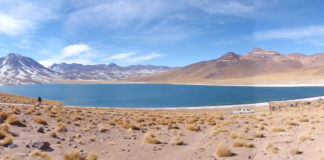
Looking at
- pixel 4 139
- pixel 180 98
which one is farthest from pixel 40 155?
pixel 180 98

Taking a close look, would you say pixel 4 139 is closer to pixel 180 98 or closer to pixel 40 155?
pixel 40 155

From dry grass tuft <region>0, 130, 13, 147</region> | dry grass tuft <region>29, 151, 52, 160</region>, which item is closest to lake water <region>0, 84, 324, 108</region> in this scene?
dry grass tuft <region>0, 130, 13, 147</region>

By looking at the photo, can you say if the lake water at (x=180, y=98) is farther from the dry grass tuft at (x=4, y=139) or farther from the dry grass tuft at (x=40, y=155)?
the dry grass tuft at (x=40, y=155)

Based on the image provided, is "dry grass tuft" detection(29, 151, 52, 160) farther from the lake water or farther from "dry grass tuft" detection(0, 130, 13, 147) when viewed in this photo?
the lake water

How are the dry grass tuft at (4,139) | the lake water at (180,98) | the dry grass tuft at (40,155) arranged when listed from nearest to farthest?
the dry grass tuft at (40,155) → the dry grass tuft at (4,139) → the lake water at (180,98)

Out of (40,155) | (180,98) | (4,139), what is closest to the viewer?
(40,155)

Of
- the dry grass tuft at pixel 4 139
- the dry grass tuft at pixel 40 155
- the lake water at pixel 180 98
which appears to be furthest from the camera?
the lake water at pixel 180 98

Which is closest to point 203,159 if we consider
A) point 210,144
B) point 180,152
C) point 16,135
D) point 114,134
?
point 180,152

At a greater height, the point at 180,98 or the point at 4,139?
the point at 4,139

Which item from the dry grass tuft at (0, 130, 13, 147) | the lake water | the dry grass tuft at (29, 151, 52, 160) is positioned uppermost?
the dry grass tuft at (0, 130, 13, 147)

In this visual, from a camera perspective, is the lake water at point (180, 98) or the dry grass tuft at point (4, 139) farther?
the lake water at point (180, 98)

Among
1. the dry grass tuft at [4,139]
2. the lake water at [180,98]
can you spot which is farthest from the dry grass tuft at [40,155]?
the lake water at [180,98]

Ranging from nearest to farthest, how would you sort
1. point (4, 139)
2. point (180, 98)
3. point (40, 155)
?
point (40, 155) → point (4, 139) → point (180, 98)

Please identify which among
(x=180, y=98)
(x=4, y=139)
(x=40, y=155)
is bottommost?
(x=180, y=98)
